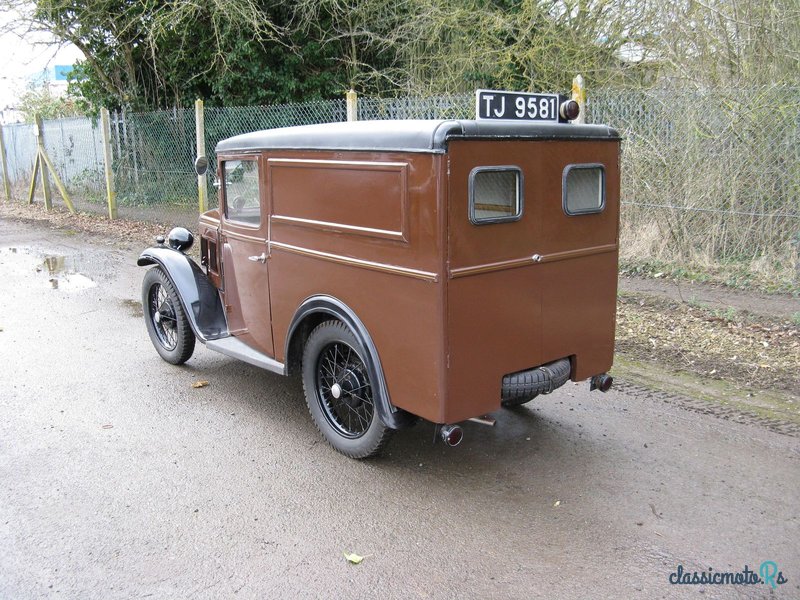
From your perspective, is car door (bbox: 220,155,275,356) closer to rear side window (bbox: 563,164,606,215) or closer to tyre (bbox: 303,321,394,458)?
tyre (bbox: 303,321,394,458)

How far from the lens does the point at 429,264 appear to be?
11.6 ft

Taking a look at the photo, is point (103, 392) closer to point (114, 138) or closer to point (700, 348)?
point (700, 348)

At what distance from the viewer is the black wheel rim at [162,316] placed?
6016 mm

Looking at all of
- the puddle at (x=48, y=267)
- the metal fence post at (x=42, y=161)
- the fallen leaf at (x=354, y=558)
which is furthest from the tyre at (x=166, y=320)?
the metal fence post at (x=42, y=161)

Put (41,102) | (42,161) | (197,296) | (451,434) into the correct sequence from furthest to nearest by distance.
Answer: (41,102) → (42,161) → (197,296) → (451,434)

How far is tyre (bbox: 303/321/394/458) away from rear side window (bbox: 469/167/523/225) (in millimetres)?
1030

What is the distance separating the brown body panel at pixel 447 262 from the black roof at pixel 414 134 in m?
0.05

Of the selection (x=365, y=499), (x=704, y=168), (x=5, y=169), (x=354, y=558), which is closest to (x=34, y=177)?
(x=5, y=169)

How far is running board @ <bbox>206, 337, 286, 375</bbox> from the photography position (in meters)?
4.84

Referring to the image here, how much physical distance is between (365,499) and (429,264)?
1348mm

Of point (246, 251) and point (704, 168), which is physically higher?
point (704, 168)

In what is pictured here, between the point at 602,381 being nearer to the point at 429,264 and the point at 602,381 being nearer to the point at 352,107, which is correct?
the point at 429,264

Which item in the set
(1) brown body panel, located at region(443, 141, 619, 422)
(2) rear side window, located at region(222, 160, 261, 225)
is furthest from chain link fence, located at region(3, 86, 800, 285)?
(2) rear side window, located at region(222, 160, 261, 225)

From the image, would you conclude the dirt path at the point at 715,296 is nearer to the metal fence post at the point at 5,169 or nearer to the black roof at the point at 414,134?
the black roof at the point at 414,134
